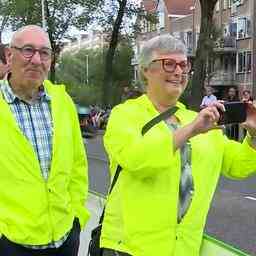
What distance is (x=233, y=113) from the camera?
261 centimetres

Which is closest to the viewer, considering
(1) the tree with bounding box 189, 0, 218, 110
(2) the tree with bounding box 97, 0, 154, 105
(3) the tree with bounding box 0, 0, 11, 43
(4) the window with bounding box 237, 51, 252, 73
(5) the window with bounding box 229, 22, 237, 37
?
(1) the tree with bounding box 189, 0, 218, 110

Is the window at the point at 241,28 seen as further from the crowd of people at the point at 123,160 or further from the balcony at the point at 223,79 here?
the crowd of people at the point at 123,160

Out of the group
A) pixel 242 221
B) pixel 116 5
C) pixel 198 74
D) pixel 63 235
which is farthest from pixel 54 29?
pixel 63 235

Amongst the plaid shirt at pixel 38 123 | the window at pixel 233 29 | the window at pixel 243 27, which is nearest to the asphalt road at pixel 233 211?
the plaid shirt at pixel 38 123

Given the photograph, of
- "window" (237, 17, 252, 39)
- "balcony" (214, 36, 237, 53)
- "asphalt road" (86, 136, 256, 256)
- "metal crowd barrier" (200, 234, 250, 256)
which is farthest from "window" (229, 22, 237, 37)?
"metal crowd barrier" (200, 234, 250, 256)

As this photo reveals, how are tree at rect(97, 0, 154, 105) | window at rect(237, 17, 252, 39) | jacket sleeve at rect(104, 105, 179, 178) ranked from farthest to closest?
1. window at rect(237, 17, 252, 39)
2. tree at rect(97, 0, 154, 105)
3. jacket sleeve at rect(104, 105, 179, 178)

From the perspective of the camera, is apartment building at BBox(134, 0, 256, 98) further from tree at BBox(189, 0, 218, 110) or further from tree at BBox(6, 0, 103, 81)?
tree at BBox(189, 0, 218, 110)

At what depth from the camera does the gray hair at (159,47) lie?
277 centimetres

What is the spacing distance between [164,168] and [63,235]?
0.91 metres

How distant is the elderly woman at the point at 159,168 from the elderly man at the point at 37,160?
0.49 metres

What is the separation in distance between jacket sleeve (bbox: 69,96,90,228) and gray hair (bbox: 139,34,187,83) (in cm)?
78

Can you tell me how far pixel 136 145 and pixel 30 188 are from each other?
0.82 meters

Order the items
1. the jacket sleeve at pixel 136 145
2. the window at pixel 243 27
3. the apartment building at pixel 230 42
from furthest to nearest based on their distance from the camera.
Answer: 1. the window at pixel 243 27
2. the apartment building at pixel 230 42
3. the jacket sleeve at pixel 136 145

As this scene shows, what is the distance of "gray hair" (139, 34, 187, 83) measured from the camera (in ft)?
9.07
